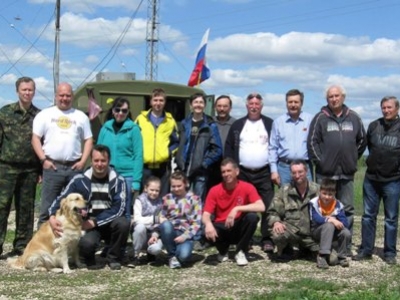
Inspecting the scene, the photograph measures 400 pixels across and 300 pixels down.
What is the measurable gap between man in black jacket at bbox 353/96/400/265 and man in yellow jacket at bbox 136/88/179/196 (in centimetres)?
244

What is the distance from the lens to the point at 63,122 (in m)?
7.21

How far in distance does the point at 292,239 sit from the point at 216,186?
1.09 meters

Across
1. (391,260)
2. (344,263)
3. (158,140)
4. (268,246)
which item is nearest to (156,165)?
(158,140)

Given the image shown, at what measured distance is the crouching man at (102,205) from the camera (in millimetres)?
6957

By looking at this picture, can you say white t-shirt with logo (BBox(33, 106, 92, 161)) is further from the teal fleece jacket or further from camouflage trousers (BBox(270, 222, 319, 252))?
camouflage trousers (BBox(270, 222, 319, 252))

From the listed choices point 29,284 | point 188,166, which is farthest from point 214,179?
point 29,284

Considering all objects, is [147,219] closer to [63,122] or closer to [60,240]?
[60,240]

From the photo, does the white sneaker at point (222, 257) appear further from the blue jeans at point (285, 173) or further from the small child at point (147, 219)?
the blue jeans at point (285, 173)

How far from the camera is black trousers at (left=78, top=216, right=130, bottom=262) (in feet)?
23.0

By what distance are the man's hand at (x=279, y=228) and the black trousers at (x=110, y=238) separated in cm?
172

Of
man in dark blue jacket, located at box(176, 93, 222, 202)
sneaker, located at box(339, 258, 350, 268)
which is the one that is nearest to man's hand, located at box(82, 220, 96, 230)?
man in dark blue jacket, located at box(176, 93, 222, 202)

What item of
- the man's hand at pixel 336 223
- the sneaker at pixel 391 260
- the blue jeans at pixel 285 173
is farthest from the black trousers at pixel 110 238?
the sneaker at pixel 391 260

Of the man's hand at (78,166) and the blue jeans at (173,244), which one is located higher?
the man's hand at (78,166)

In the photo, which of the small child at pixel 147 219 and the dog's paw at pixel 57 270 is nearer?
the dog's paw at pixel 57 270
